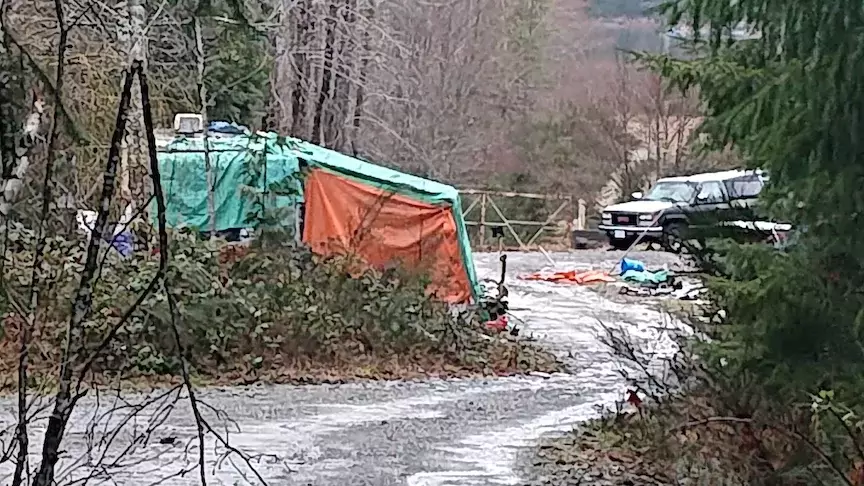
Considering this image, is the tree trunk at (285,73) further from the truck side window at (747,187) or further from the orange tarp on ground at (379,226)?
the truck side window at (747,187)

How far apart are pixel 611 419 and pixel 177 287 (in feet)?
16.2

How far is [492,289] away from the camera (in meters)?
17.9

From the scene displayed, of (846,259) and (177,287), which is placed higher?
(846,259)

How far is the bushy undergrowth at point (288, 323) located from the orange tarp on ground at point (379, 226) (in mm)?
652

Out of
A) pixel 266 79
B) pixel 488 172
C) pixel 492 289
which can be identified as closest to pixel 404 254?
pixel 492 289

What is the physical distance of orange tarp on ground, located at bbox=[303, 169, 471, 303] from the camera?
49.4ft

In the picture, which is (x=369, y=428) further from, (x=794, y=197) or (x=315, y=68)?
(x=315, y=68)

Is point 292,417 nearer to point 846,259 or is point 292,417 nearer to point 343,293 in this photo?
point 343,293

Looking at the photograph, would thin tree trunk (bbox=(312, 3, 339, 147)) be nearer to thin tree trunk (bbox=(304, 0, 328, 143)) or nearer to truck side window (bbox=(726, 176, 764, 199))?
thin tree trunk (bbox=(304, 0, 328, 143))

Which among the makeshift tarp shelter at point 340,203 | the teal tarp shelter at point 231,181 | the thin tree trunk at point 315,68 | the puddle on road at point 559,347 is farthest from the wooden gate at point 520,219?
the teal tarp shelter at point 231,181

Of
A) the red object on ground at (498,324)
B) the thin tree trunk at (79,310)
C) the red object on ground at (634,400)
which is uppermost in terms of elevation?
the thin tree trunk at (79,310)

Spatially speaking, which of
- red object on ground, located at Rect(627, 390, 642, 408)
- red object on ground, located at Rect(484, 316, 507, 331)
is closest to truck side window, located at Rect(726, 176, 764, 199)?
red object on ground, located at Rect(627, 390, 642, 408)

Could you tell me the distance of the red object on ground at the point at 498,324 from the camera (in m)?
15.0

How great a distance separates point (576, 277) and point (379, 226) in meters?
7.46
